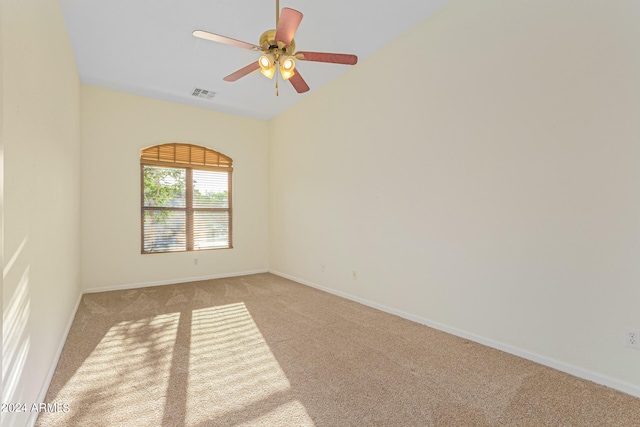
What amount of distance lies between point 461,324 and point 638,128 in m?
1.89

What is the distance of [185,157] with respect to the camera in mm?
5090

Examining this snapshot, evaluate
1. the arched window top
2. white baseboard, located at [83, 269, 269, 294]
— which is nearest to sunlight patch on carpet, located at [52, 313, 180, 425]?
white baseboard, located at [83, 269, 269, 294]

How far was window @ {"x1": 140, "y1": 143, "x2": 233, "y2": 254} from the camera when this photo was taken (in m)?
4.84

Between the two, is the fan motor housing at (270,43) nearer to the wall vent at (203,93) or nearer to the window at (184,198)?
the wall vent at (203,93)

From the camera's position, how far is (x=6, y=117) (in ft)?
4.26

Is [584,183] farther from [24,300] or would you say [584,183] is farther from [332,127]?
[24,300]

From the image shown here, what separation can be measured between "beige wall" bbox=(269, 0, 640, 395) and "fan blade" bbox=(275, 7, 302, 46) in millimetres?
1591

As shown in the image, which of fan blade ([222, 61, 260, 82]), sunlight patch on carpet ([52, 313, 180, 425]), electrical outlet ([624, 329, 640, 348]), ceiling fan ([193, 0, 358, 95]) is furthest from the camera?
fan blade ([222, 61, 260, 82])

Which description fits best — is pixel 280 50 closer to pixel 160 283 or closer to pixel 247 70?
pixel 247 70

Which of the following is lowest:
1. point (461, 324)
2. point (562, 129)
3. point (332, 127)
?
point (461, 324)

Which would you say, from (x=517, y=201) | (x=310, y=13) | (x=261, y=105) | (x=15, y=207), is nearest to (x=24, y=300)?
(x=15, y=207)

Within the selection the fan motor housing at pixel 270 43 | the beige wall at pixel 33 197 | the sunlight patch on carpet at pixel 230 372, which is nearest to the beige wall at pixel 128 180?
the beige wall at pixel 33 197

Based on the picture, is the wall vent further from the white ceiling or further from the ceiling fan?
the ceiling fan

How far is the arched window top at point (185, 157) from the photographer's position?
4.83 m
